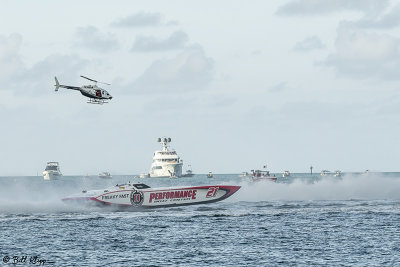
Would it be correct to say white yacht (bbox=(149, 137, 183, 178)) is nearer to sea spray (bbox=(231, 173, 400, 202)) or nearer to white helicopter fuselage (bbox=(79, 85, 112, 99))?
sea spray (bbox=(231, 173, 400, 202))

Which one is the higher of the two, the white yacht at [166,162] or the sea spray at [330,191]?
the white yacht at [166,162]

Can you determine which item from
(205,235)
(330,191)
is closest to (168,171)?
(330,191)

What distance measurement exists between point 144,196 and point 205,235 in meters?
13.1

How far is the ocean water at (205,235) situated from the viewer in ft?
101

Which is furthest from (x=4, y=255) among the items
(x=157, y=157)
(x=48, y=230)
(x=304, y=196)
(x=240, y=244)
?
(x=157, y=157)

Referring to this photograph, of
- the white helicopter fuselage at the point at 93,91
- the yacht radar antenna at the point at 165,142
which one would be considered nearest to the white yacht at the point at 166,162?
the yacht radar antenna at the point at 165,142

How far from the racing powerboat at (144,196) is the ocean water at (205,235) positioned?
3.07ft

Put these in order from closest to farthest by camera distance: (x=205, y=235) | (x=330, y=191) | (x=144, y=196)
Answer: (x=205, y=235) → (x=144, y=196) → (x=330, y=191)

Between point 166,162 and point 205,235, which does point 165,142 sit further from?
point 205,235

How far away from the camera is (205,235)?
125ft

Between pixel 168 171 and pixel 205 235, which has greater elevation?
pixel 168 171

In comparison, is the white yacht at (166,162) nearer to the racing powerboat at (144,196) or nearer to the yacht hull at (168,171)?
the yacht hull at (168,171)

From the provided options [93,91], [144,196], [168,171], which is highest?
[93,91]

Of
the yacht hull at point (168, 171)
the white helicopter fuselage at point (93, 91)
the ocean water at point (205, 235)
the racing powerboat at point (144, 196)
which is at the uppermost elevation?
the white helicopter fuselage at point (93, 91)
